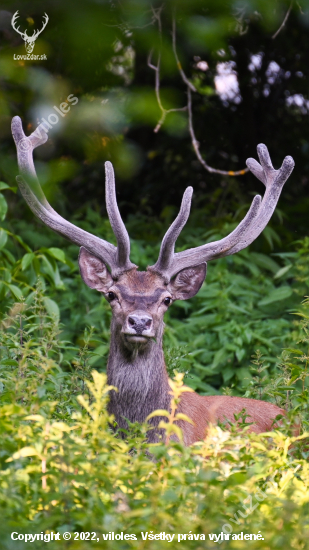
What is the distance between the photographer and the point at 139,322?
4426mm

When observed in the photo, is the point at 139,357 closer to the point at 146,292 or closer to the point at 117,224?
the point at 146,292

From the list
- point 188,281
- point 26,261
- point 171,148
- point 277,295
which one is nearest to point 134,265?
point 188,281

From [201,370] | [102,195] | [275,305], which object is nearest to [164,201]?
[102,195]

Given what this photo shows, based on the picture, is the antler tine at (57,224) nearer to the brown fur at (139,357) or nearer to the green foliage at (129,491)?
the brown fur at (139,357)

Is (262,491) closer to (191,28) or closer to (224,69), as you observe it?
(191,28)

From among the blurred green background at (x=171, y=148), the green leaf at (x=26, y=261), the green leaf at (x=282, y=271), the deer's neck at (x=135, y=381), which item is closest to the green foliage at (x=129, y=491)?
the blurred green background at (x=171, y=148)

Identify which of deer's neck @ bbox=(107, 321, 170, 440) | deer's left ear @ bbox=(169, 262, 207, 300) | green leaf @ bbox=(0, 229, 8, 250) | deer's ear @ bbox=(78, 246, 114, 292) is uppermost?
deer's ear @ bbox=(78, 246, 114, 292)

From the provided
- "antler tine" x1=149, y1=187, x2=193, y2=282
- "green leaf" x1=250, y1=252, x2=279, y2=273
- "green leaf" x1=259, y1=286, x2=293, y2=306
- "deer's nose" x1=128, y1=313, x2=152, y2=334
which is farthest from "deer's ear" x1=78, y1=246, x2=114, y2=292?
"green leaf" x1=250, y1=252, x2=279, y2=273

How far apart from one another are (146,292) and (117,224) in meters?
0.47

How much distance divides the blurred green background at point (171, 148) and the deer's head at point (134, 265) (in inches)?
15.1

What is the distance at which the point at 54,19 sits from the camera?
6.45 feet

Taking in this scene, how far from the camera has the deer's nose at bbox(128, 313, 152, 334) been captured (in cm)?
442

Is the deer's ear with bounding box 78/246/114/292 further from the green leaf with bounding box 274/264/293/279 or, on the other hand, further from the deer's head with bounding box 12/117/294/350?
the green leaf with bounding box 274/264/293/279

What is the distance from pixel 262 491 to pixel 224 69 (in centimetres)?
828
